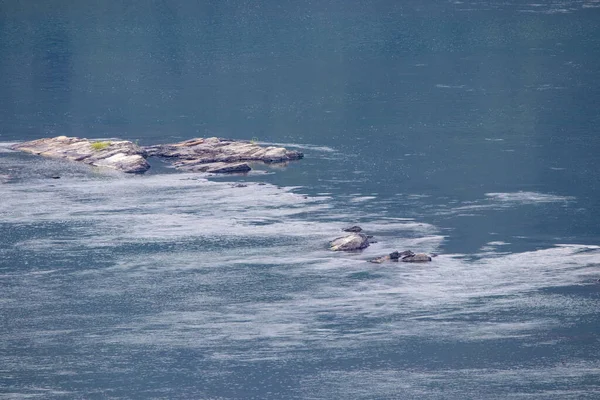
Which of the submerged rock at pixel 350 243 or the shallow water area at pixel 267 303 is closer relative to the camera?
the shallow water area at pixel 267 303

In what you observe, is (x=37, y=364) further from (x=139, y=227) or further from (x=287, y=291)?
(x=139, y=227)

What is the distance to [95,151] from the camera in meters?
152

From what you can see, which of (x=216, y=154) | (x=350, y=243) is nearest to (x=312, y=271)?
(x=350, y=243)

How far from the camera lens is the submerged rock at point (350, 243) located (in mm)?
118625

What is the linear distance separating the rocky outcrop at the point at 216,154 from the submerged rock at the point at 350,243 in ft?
91.5

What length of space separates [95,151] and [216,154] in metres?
11.7

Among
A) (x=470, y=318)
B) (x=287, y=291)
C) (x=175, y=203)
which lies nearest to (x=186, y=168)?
(x=175, y=203)

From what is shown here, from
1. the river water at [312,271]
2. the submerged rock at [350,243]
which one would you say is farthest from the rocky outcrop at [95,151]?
the submerged rock at [350,243]

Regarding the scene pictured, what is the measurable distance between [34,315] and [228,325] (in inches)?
511

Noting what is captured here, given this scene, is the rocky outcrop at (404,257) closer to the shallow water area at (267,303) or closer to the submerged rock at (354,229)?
the shallow water area at (267,303)

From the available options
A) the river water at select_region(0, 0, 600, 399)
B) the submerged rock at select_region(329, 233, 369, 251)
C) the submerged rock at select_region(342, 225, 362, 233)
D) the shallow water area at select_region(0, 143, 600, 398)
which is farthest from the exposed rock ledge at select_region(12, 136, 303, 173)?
the submerged rock at select_region(329, 233, 369, 251)

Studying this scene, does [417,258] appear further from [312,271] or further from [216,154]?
[216,154]

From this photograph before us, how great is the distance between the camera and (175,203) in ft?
437

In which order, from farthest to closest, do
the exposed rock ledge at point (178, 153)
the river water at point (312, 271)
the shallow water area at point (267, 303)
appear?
the exposed rock ledge at point (178, 153)
the river water at point (312, 271)
the shallow water area at point (267, 303)
